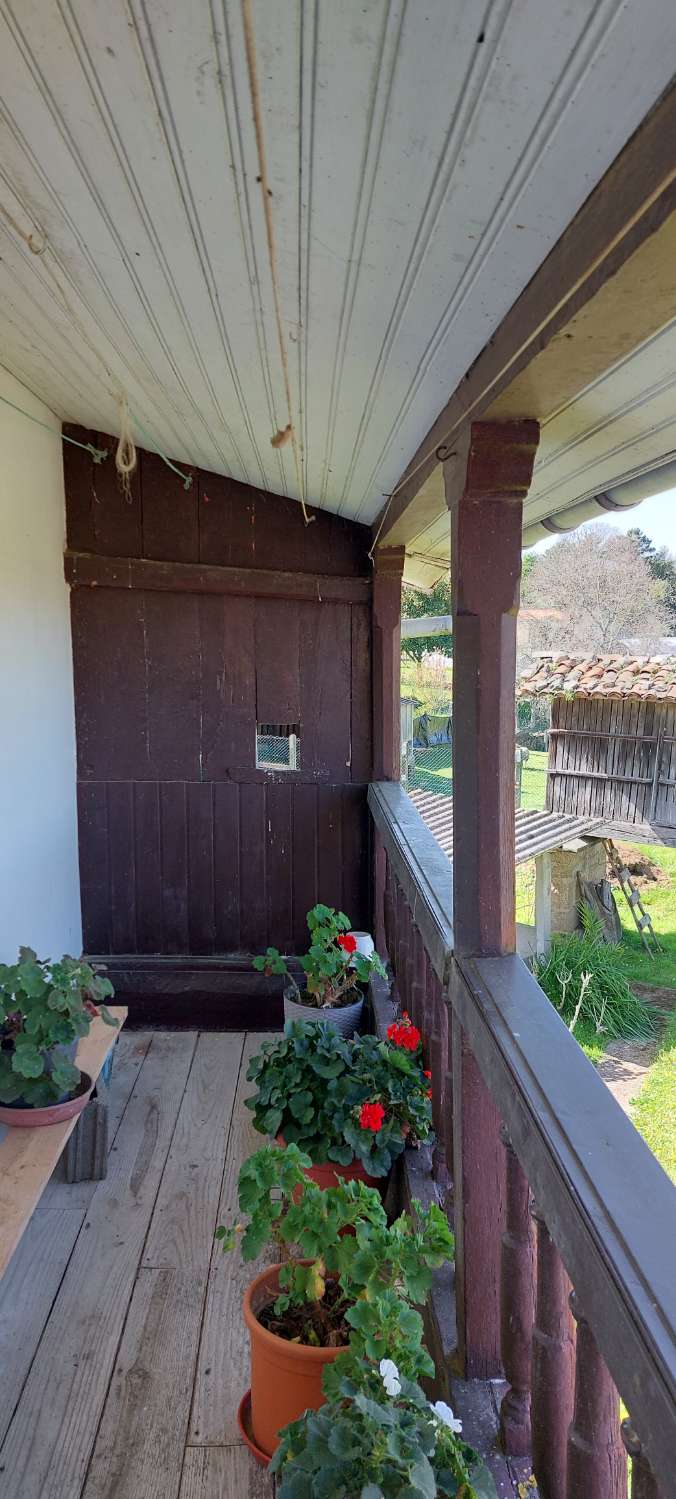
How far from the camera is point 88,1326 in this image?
76.2 inches

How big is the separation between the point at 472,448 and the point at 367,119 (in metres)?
0.62

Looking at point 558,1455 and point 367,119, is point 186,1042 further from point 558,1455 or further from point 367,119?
point 367,119

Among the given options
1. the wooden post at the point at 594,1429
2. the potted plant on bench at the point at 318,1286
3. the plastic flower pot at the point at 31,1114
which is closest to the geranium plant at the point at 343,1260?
the potted plant on bench at the point at 318,1286

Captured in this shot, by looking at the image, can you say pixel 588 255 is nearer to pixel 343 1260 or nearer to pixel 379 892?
pixel 343 1260

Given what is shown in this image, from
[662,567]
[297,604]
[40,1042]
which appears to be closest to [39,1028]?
[40,1042]

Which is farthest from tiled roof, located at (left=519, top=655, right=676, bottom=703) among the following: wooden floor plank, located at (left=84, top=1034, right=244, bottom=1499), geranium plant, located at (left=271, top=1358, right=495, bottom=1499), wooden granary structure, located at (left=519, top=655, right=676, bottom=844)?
geranium plant, located at (left=271, top=1358, right=495, bottom=1499)

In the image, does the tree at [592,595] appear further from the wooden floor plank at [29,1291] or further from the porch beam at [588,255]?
the porch beam at [588,255]

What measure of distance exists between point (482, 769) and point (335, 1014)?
5.22 ft

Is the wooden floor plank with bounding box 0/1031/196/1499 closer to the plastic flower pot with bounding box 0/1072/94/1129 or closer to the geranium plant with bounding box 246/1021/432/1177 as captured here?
the plastic flower pot with bounding box 0/1072/94/1129

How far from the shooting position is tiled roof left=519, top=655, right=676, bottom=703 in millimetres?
10328

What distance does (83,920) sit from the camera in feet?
11.9

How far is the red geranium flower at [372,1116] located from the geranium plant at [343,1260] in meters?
0.35

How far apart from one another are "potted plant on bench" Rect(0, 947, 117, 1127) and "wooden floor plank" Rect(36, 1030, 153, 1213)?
1.45 feet

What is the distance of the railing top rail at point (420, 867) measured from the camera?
182 centimetres
